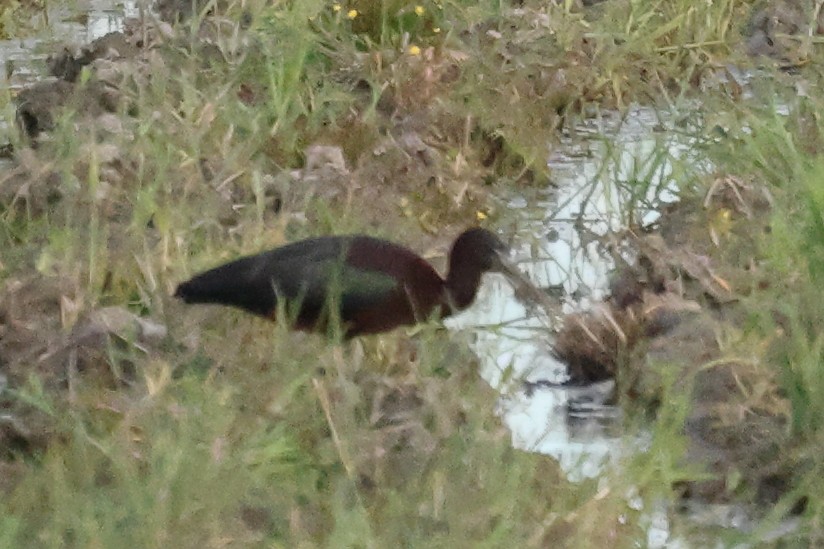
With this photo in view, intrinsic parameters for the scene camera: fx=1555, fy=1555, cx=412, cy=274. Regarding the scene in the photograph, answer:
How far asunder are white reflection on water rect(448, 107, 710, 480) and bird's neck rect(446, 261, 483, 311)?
15 cm

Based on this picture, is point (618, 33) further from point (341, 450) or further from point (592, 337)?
point (341, 450)

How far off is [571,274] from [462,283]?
779 millimetres

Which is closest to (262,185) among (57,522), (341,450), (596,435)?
(596,435)

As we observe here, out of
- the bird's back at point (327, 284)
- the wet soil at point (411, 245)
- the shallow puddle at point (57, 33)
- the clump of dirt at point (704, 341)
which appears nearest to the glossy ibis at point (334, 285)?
the bird's back at point (327, 284)

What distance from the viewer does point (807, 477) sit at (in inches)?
119

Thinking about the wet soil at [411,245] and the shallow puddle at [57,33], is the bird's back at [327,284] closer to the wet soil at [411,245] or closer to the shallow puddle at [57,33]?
the wet soil at [411,245]

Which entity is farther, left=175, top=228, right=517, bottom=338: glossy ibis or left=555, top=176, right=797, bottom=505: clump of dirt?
left=175, top=228, right=517, bottom=338: glossy ibis

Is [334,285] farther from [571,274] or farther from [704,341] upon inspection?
[571,274]

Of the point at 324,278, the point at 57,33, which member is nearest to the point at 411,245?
the point at 324,278

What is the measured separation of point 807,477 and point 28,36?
13.9 feet

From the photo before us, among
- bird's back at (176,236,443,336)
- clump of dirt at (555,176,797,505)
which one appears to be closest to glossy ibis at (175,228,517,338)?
bird's back at (176,236,443,336)

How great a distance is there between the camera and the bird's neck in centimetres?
355

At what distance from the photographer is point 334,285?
10.8ft

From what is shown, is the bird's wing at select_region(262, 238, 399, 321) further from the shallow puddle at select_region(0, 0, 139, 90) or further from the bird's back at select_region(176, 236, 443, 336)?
the shallow puddle at select_region(0, 0, 139, 90)
